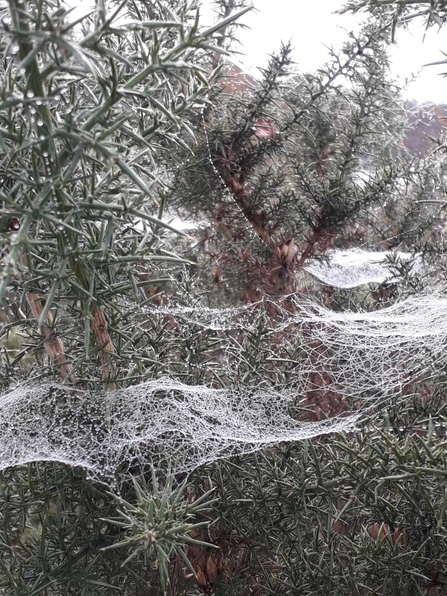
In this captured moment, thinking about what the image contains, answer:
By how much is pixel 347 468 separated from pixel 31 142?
3.14ft

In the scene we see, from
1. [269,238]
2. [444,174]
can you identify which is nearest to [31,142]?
[269,238]

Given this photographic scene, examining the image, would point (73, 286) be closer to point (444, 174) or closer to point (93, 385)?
point (93, 385)

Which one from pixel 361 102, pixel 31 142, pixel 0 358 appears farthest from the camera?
pixel 361 102

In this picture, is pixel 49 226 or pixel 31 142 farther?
pixel 49 226

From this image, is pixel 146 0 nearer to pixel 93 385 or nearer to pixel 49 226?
pixel 49 226

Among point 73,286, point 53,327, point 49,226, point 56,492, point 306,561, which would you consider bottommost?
point 306,561

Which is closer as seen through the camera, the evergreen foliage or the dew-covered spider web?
the evergreen foliage

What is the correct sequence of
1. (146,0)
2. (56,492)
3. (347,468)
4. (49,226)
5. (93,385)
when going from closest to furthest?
1. (49,226)
2. (347,468)
3. (56,492)
4. (93,385)
5. (146,0)

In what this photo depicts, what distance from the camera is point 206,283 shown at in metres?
3.23

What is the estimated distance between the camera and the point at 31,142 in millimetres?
938

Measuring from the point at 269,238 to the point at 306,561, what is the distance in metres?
1.60

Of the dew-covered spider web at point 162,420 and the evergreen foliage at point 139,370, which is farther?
the dew-covered spider web at point 162,420

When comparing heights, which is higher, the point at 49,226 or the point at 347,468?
the point at 49,226

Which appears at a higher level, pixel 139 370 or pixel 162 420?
pixel 139 370
